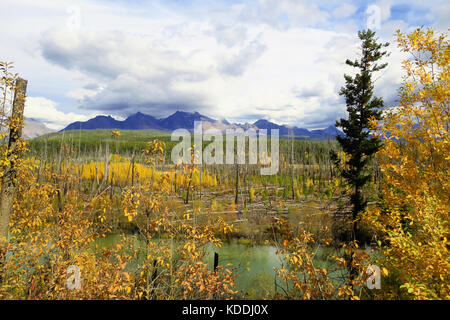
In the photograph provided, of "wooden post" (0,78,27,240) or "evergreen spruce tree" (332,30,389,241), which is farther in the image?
"evergreen spruce tree" (332,30,389,241)

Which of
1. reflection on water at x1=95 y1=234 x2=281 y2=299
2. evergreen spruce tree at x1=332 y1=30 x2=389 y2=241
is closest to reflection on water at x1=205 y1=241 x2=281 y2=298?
reflection on water at x1=95 y1=234 x2=281 y2=299

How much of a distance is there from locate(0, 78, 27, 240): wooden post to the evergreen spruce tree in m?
18.2

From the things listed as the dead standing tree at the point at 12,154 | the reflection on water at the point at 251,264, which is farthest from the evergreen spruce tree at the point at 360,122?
the dead standing tree at the point at 12,154

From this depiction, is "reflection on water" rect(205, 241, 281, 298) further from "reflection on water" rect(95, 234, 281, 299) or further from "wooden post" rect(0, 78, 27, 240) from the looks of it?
"wooden post" rect(0, 78, 27, 240)

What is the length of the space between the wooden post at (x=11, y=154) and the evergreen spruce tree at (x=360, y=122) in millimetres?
18248

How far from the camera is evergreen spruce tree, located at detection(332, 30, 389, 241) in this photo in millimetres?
17281

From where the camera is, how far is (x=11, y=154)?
741 centimetres

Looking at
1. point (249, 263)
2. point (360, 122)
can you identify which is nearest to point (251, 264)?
point (249, 263)

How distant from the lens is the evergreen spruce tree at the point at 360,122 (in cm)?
1728

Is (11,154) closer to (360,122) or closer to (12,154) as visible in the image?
(12,154)

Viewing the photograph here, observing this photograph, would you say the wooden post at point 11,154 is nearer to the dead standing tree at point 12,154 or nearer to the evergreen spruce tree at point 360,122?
the dead standing tree at point 12,154
